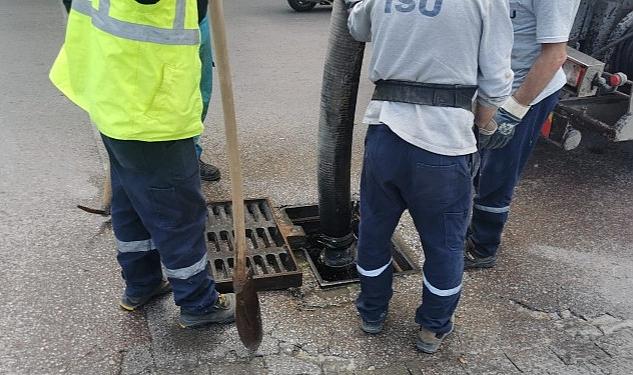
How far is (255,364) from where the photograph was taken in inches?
111

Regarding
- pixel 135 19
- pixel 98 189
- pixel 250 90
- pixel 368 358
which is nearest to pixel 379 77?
pixel 135 19

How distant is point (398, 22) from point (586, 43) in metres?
2.93

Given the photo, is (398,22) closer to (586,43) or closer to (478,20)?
(478,20)

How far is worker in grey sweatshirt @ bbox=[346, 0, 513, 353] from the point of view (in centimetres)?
237

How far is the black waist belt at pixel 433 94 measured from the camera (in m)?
2.48

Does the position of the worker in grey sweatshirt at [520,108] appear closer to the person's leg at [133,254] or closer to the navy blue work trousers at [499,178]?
the navy blue work trousers at [499,178]

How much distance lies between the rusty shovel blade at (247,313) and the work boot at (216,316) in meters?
0.25

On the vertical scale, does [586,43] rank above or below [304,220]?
above

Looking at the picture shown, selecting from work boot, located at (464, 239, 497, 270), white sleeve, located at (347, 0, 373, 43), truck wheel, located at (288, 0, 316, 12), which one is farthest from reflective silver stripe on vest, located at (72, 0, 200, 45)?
truck wheel, located at (288, 0, 316, 12)

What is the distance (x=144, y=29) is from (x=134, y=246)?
43.0 inches

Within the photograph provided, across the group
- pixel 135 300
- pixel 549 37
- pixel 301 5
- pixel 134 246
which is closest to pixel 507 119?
pixel 549 37

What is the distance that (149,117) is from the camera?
2.45 metres

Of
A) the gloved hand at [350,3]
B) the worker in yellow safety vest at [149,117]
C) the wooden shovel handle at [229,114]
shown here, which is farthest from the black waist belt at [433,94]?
the worker in yellow safety vest at [149,117]

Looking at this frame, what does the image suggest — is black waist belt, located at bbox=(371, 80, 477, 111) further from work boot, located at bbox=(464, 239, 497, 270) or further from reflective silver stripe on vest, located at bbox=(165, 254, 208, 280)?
work boot, located at bbox=(464, 239, 497, 270)
